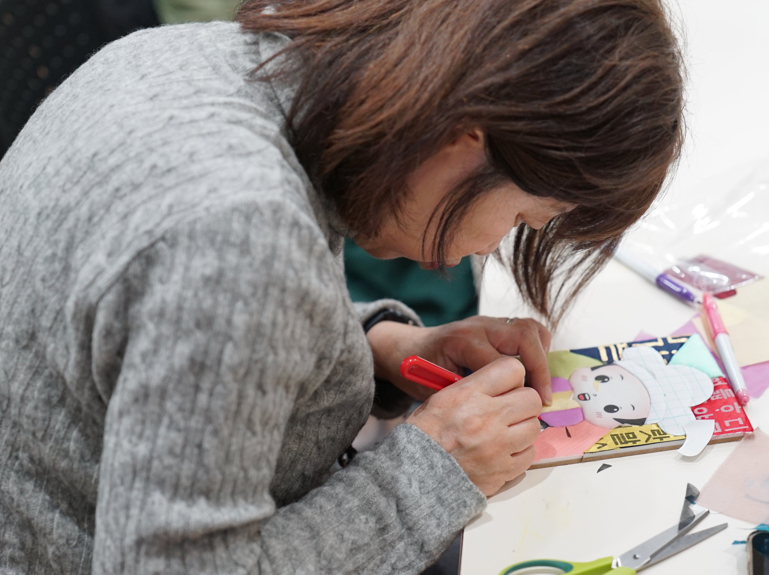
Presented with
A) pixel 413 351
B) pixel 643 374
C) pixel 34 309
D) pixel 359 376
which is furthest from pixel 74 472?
pixel 643 374

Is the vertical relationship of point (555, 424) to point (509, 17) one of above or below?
below

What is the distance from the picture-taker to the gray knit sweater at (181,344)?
1.41 feet

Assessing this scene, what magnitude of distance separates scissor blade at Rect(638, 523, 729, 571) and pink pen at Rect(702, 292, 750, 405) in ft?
0.53

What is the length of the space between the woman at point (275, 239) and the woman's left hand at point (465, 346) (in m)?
0.07

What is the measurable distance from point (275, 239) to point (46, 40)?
3.38 ft

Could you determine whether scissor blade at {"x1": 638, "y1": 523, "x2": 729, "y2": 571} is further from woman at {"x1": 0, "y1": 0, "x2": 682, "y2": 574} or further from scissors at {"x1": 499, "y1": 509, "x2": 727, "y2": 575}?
woman at {"x1": 0, "y1": 0, "x2": 682, "y2": 574}

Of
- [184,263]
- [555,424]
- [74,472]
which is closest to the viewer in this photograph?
[184,263]

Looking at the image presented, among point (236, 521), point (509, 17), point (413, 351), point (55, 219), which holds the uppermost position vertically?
point (509, 17)

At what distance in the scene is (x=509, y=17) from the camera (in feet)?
1.64

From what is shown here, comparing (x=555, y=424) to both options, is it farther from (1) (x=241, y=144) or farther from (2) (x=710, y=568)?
(1) (x=241, y=144)

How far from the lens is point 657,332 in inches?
31.3

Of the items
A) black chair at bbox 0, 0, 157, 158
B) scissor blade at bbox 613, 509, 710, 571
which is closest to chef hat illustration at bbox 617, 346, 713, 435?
scissor blade at bbox 613, 509, 710, 571

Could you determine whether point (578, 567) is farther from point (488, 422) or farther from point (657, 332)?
point (657, 332)

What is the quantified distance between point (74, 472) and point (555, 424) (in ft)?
1.41
